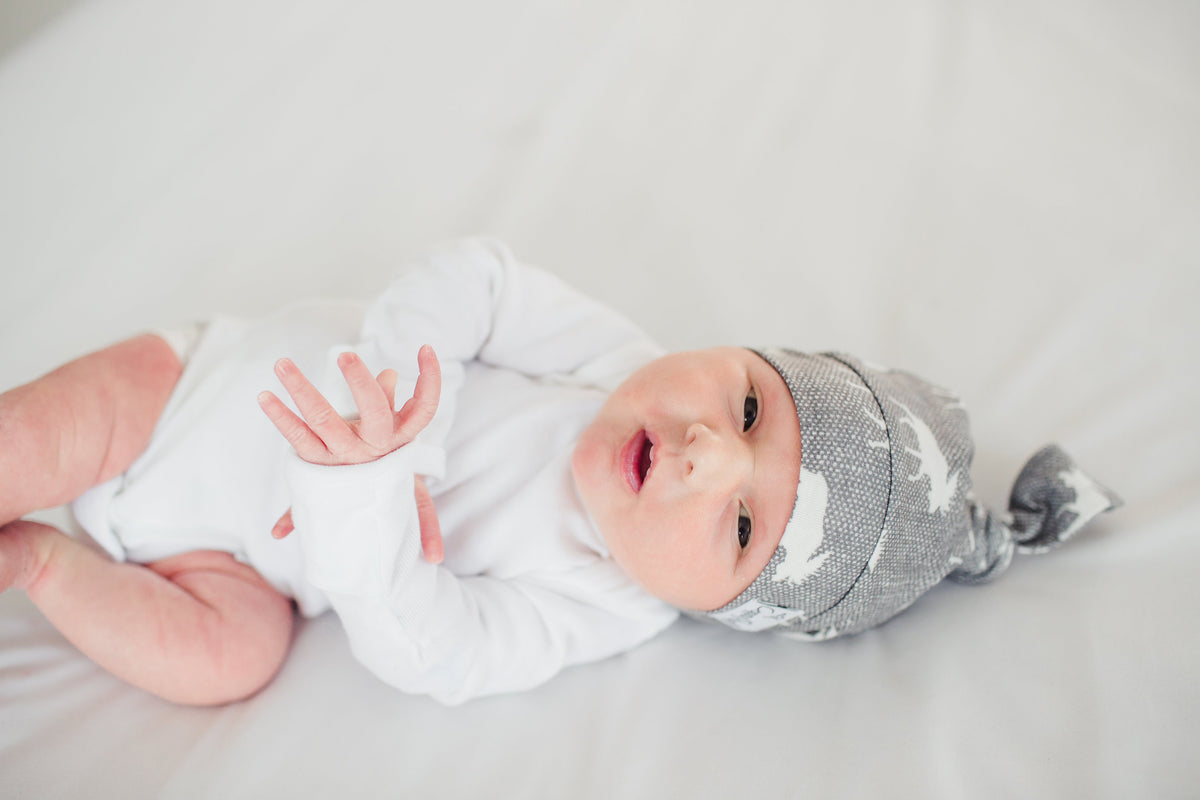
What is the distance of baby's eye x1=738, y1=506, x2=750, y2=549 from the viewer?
1.13m

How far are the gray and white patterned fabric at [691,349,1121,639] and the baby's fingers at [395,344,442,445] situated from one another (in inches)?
20.4

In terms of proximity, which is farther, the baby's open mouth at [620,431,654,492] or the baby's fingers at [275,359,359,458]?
the baby's open mouth at [620,431,654,492]

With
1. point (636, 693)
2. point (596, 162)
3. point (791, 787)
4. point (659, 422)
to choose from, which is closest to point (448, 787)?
point (636, 693)

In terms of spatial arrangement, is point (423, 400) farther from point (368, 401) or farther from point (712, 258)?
point (712, 258)

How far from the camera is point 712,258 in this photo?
1813mm

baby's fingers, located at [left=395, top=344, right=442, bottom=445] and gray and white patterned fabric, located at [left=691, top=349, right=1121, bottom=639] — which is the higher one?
baby's fingers, located at [left=395, top=344, right=442, bottom=445]

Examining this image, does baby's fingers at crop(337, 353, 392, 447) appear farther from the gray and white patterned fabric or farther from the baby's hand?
the gray and white patterned fabric

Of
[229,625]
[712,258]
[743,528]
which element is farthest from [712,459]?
[712,258]

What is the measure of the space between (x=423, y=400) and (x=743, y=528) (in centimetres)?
50

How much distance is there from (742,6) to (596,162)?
2.26 feet

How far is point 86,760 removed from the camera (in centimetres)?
105

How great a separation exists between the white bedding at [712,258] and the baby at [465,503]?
94 millimetres

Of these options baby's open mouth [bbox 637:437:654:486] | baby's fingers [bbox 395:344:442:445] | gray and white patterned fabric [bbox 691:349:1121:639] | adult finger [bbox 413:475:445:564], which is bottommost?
gray and white patterned fabric [bbox 691:349:1121:639]

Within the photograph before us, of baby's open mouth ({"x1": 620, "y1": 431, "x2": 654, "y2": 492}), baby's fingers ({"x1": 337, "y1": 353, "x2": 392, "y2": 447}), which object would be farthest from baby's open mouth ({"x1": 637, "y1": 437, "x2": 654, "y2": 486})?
baby's fingers ({"x1": 337, "y1": 353, "x2": 392, "y2": 447})
